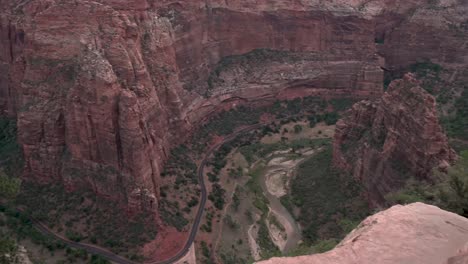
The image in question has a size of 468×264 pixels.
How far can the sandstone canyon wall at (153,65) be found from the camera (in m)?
40.7

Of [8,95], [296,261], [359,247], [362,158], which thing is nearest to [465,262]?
[359,247]

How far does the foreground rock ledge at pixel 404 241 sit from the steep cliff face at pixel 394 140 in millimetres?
15182

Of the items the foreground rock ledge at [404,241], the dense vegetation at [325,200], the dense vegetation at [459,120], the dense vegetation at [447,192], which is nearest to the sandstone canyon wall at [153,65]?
the dense vegetation at [459,120]

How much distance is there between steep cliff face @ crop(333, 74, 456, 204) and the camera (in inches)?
1363

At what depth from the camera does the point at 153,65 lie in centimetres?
5003

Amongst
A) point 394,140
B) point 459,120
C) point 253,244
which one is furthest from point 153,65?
point 459,120

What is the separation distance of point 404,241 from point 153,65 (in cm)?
3694

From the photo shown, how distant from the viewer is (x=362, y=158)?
41.4 metres

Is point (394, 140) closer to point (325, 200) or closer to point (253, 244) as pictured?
point (325, 200)

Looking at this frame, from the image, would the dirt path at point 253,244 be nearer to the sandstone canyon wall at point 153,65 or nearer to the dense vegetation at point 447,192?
the sandstone canyon wall at point 153,65

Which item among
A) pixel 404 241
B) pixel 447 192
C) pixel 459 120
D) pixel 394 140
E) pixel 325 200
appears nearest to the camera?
pixel 404 241

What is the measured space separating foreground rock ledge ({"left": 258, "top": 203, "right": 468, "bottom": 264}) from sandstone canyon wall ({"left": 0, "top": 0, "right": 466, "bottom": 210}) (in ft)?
81.1

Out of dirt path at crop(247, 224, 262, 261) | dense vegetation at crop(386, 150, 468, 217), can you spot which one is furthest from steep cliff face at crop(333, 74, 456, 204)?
dirt path at crop(247, 224, 262, 261)

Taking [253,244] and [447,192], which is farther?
[253,244]
